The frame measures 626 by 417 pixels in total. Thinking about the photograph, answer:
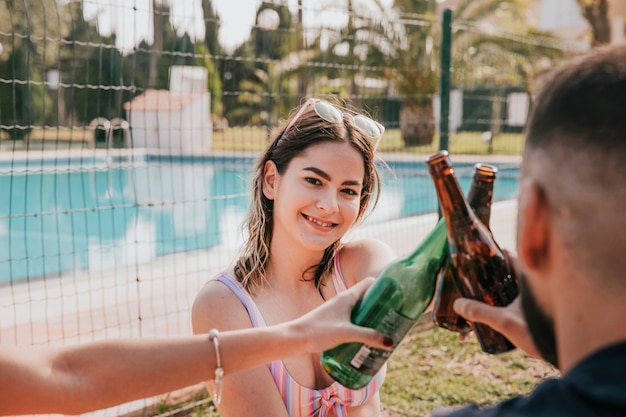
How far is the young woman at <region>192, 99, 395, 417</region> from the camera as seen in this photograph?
2.43 meters

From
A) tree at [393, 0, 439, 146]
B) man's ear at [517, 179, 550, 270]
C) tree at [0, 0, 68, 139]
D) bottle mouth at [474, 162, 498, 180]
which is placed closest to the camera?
man's ear at [517, 179, 550, 270]

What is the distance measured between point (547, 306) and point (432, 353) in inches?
164

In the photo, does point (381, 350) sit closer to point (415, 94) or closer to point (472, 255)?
point (472, 255)

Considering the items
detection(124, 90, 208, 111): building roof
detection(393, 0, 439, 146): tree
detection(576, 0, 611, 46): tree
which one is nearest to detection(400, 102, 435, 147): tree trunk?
detection(393, 0, 439, 146): tree

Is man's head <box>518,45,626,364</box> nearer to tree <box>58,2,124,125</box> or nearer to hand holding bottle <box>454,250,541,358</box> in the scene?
hand holding bottle <box>454,250,541,358</box>

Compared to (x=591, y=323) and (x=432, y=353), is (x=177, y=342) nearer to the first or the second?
(x=591, y=323)

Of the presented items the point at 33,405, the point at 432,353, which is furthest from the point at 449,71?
the point at 33,405

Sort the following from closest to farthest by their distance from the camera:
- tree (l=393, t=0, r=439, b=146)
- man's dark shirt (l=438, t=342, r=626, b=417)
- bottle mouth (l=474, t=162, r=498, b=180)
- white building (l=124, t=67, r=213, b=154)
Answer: man's dark shirt (l=438, t=342, r=626, b=417) < bottle mouth (l=474, t=162, r=498, b=180) < white building (l=124, t=67, r=213, b=154) < tree (l=393, t=0, r=439, b=146)

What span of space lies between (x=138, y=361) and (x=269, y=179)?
131 cm

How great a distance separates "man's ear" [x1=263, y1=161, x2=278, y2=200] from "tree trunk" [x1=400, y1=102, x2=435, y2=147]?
14.3ft

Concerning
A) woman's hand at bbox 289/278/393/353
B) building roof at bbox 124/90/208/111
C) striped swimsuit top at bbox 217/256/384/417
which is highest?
building roof at bbox 124/90/208/111

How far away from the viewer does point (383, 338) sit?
5.21ft

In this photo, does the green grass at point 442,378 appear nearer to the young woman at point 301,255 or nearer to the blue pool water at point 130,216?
the young woman at point 301,255

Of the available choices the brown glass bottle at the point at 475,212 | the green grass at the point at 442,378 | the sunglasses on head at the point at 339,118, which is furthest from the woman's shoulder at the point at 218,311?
the green grass at the point at 442,378
